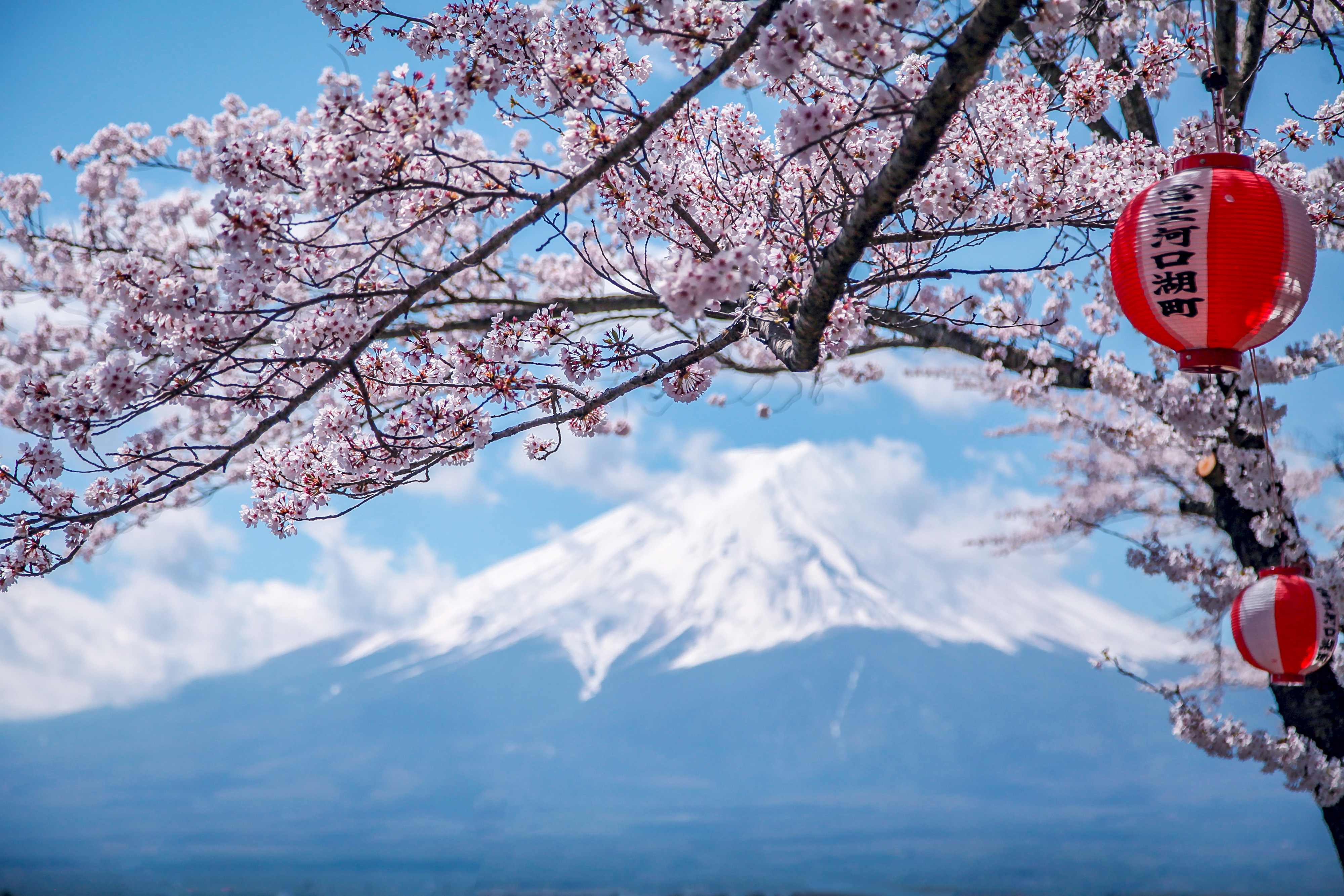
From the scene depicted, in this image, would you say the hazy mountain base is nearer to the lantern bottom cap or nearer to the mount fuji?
the mount fuji

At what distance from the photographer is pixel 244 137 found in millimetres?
2133

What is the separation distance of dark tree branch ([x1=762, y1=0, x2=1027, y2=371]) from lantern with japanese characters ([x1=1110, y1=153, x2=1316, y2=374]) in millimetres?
862

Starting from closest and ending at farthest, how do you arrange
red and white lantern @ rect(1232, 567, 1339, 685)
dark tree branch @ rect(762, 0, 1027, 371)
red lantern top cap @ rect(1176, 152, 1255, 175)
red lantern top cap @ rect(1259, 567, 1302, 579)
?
dark tree branch @ rect(762, 0, 1027, 371)
red lantern top cap @ rect(1176, 152, 1255, 175)
red and white lantern @ rect(1232, 567, 1339, 685)
red lantern top cap @ rect(1259, 567, 1302, 579)

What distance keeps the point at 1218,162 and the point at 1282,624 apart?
2.48m

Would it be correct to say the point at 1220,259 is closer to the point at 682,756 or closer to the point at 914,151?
the point at 914,151

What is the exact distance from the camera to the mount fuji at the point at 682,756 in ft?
89.1

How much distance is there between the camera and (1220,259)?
2.21 meters

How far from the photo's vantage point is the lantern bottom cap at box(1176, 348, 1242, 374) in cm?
227

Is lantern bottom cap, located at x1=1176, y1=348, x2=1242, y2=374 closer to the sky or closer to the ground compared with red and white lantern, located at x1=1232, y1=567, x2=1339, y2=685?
closer to the sky

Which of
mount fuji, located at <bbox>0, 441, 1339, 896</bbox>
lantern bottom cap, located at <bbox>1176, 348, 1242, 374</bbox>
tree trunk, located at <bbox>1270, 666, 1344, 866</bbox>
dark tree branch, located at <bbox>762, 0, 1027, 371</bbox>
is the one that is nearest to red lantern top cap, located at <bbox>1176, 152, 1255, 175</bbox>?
lantern bottom cap, located at <bbox>1176, 348, 1242, 374</bbox>

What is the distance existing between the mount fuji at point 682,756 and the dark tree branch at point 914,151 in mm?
23574

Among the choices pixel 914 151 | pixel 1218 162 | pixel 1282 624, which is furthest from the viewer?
pixel 1282 624

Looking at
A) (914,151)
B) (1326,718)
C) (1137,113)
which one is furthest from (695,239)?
(1326,718)

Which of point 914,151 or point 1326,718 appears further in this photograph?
point 1326,718
